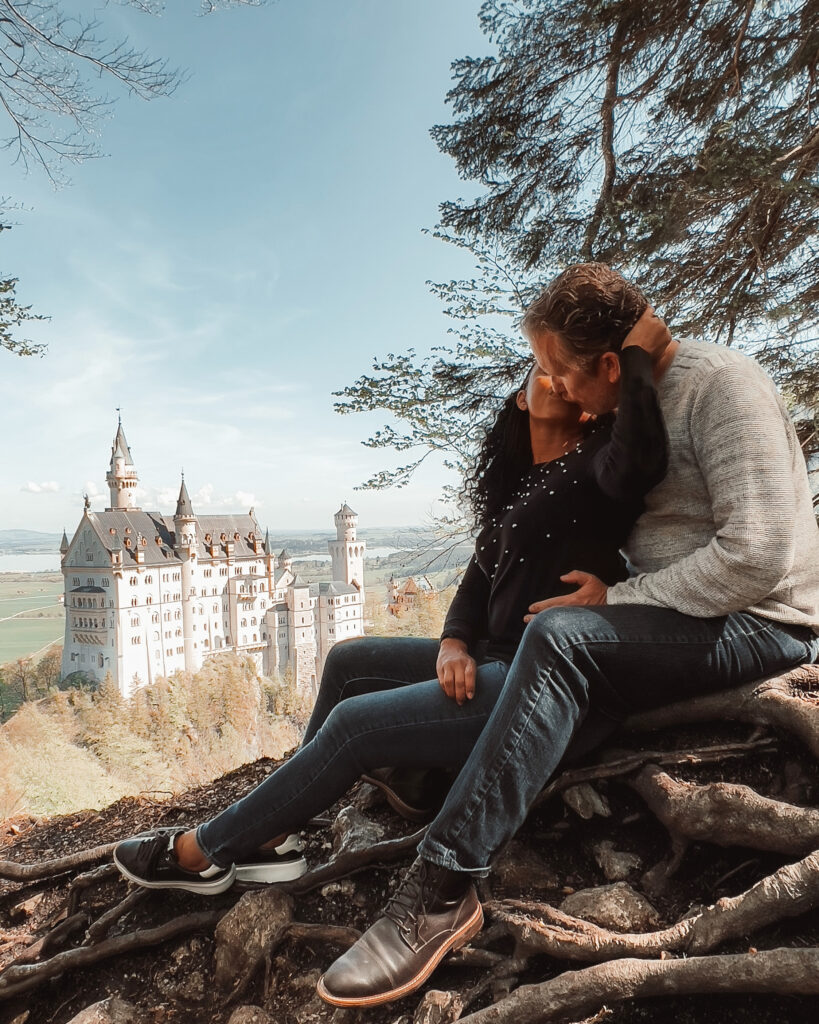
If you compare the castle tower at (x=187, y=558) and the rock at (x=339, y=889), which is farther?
the castle tower at (x=187, y=558)

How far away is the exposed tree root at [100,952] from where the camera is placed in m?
1.31

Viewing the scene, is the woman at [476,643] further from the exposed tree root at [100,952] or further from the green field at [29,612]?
the green field at [29,612]

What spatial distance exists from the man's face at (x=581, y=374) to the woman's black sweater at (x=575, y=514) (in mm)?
65

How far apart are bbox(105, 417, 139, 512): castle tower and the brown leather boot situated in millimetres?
34360

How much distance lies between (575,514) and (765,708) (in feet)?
1.86

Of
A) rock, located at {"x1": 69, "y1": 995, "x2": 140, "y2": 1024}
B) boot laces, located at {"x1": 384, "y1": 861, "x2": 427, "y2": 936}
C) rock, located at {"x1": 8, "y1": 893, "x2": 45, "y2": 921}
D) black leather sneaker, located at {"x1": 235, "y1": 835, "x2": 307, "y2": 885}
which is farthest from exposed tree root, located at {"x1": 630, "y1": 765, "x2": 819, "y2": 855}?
rock, located at {"x1": 8, "y1": 893, "x2": 45, "y2": 921}

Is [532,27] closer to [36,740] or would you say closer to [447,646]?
[447,646]

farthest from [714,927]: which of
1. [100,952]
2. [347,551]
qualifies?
[347,551]

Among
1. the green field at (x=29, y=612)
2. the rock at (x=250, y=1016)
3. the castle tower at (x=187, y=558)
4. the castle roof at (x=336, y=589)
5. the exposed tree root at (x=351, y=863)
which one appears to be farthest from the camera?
the green field at (x=29, y=612)

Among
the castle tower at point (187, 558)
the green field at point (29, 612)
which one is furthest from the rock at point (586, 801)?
the green field at point (29, 612)

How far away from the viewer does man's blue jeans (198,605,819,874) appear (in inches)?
41.5

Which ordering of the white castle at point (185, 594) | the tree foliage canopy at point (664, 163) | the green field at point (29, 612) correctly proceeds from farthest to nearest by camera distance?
the green field at point (29, 612) → the white castle at point (185, 594) → the tree foliage canopy at point (664, 163)

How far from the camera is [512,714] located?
1.06 metres

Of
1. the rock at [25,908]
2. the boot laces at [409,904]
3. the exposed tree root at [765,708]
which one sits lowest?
the rock at [25,908]
